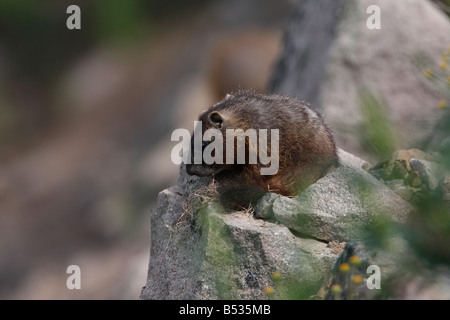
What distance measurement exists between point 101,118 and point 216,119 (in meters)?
19.0

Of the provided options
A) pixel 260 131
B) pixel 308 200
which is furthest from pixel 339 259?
pixel 260 131

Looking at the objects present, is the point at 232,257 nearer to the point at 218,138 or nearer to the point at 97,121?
the point at 218,138

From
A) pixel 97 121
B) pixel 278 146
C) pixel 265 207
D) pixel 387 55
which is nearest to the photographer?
pixel 265 207

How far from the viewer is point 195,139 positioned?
25.8 feet

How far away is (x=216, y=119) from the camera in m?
7.77

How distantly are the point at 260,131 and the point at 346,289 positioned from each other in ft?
8.08

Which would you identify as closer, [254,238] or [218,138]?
[254,238]

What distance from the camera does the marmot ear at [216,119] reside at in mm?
7735

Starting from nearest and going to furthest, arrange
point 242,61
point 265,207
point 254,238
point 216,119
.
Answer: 1. point 254,238
2. point 265,207
3. point 216,119
4. point 242,61

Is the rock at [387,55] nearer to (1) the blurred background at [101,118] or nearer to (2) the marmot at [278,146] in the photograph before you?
(1) the blurred background at [101,118]

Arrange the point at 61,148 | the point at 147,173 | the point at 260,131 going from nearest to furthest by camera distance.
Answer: the point at 260,131 → the point at 147,173 → the point at 61,148

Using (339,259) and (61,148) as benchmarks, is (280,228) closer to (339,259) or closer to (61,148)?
(339,259)

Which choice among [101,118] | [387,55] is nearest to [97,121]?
[101,118]

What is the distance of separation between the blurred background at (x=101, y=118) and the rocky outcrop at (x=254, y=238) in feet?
23.6
